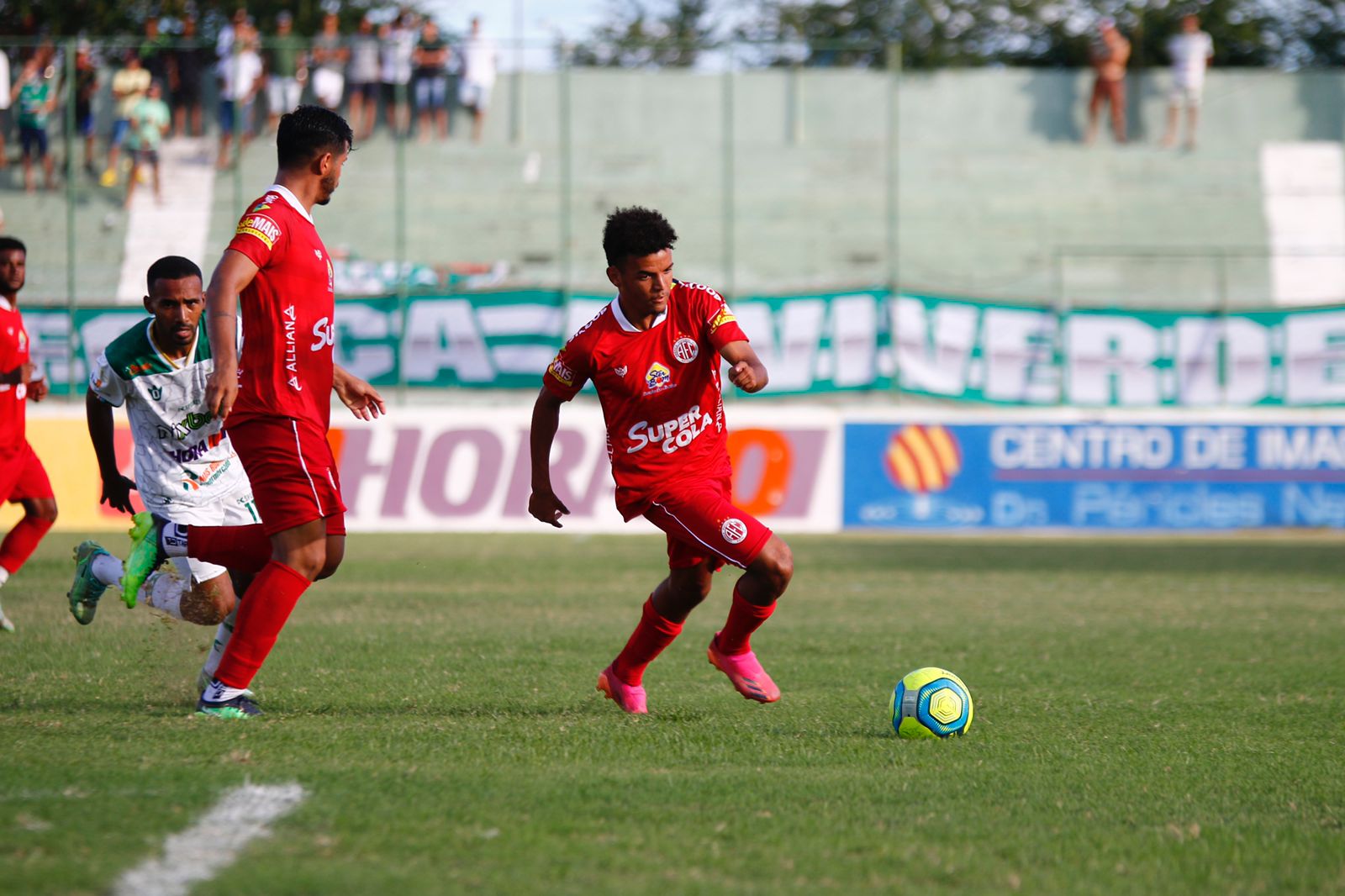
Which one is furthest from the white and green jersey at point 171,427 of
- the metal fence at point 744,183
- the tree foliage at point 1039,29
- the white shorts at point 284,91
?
the tree foliage at point 1039,29

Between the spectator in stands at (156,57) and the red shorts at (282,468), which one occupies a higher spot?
the spectator in stands at (156,57)

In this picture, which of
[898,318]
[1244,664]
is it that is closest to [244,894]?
[1244,664]

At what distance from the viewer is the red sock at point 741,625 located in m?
6.26

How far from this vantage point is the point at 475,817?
165 inches

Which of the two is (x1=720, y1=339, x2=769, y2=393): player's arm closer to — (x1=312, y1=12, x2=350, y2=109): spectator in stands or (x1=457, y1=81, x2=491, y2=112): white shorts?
(x1=312, y1=12, x2=350, y2=109): spectator in stands

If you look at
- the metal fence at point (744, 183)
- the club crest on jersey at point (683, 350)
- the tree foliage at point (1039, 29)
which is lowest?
the club crest on jersey at point (683, 350)

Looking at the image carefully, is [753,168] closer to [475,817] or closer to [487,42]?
[487,42]

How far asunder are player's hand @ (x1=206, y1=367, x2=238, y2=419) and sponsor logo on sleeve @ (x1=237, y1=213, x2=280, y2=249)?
610mm

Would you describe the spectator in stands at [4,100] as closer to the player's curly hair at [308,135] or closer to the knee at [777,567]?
the player's curly hair at [308,135]

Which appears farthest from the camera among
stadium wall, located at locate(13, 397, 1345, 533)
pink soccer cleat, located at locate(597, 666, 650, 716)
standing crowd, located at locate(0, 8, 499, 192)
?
standing crowd, located at locate(0, 8, 499, 192)

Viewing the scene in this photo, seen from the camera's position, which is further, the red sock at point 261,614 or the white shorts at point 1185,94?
the white shorts at point 1185,94

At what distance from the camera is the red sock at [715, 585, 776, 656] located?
626 centimetres

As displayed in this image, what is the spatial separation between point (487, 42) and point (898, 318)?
7894 millimetres

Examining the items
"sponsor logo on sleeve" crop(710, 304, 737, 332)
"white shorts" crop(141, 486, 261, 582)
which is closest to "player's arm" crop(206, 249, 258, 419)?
"white shorts" crop(141, 486, 261, 582)
